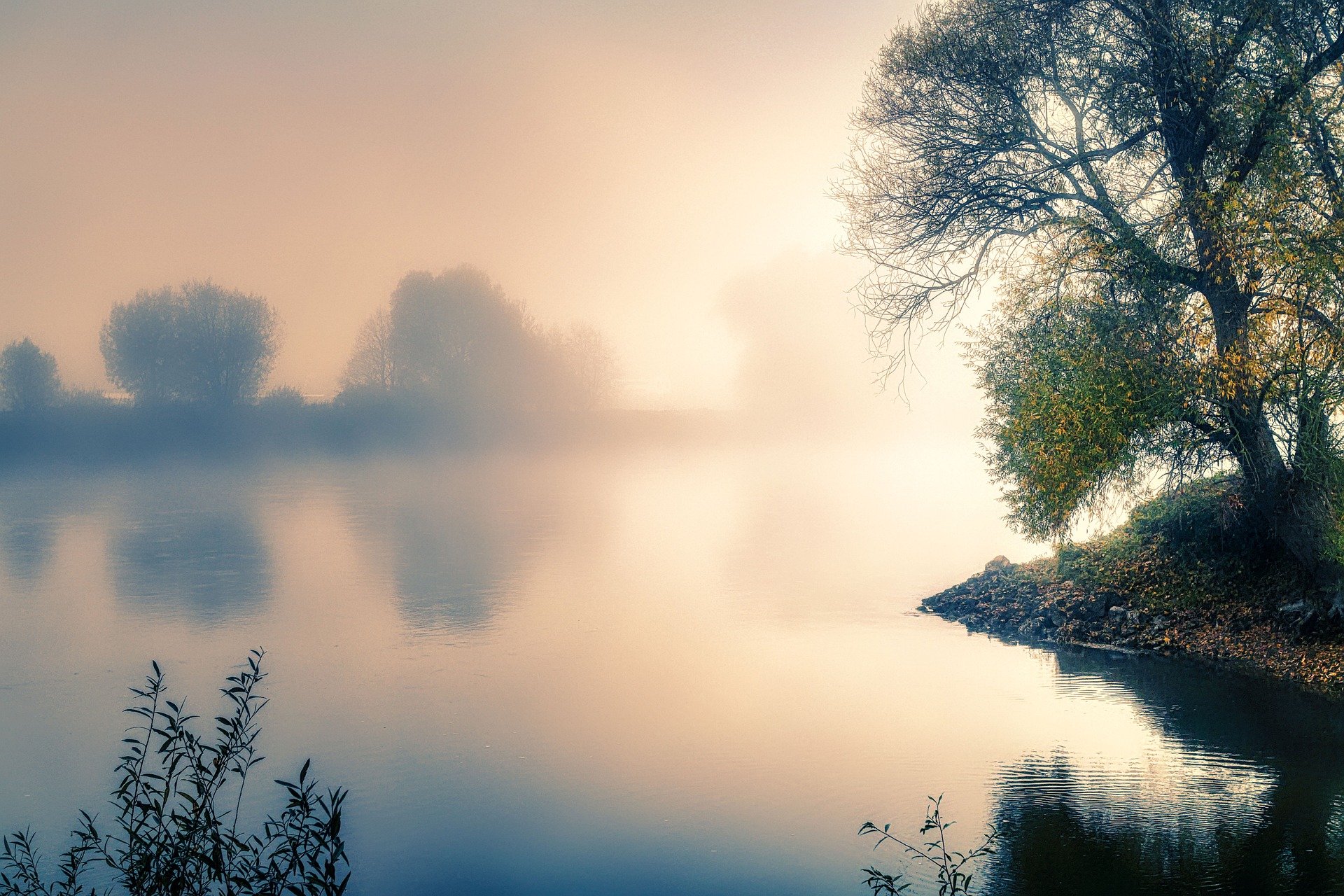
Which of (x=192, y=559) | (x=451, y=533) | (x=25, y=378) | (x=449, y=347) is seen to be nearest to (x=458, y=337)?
(x=449, y=347)

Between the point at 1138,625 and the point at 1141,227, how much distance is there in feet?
24.0

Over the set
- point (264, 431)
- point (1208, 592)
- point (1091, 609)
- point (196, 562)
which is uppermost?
point (264, 431)

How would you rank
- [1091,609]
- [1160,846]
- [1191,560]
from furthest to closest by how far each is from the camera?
1. [1091,609]
2. [1191,560]
3. [1160,846]

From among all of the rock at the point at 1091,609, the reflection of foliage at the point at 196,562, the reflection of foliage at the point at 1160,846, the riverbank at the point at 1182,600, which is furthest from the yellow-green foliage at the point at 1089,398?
the reflection of foliage at the point at 196,562

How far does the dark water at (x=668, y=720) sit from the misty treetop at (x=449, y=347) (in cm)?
5546

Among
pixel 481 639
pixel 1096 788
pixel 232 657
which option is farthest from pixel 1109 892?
pixel 232 657

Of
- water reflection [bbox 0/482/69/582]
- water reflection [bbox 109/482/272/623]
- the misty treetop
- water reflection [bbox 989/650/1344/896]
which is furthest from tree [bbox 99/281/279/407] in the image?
water reflection [bbox 989/650/1344/896]

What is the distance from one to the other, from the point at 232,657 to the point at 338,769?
6.96m

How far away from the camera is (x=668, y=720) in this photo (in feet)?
49.0

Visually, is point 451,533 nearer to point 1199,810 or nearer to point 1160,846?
point 1199,810

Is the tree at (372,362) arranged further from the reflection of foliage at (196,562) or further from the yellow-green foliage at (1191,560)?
the yellow-green foliage at (1191,560)

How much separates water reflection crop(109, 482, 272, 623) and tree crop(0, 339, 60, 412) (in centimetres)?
3710

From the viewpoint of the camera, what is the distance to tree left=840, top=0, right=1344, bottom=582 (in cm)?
1452

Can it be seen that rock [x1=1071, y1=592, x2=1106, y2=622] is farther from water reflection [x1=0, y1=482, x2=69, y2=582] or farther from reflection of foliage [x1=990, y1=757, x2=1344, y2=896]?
water reflection [x1=0, y1=482, x2=69, y2=582]
